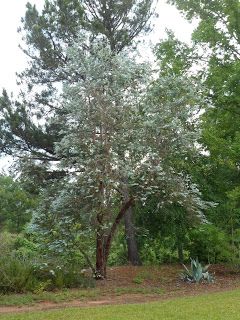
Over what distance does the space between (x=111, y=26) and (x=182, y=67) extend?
139 inches

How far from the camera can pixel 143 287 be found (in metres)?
12.2

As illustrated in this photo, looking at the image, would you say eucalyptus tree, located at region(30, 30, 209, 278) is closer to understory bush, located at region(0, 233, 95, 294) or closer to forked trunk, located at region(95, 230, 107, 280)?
forked trunk, located at region(95, 230, 107, 280)

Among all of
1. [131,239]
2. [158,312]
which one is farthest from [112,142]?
[131,239]

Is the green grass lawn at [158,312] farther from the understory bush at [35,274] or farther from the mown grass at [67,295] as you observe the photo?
the understory bush at [35,274]

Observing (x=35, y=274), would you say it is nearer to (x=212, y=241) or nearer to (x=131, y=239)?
(x=131, y=239)

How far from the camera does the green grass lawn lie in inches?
302

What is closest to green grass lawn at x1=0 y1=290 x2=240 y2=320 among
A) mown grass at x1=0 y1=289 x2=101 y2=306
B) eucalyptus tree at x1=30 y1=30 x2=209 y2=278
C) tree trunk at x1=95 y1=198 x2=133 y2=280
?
mown grass at x1=0 y1=289 x2=101 y2=306

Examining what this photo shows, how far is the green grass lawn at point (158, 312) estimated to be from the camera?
7660mm

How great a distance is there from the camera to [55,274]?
11922mm

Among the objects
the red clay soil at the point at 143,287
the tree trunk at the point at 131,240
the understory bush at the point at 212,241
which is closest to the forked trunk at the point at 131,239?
the tree trunk at the point at 131,240

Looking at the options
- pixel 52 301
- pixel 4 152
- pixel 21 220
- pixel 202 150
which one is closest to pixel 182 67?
pixel 202 150

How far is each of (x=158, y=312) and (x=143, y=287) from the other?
411 cm

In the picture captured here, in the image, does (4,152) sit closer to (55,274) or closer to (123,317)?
(55,274)

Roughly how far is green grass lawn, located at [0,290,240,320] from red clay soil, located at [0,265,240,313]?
0.86 meters
